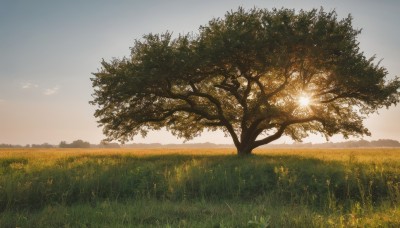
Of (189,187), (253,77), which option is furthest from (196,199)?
(253,77)

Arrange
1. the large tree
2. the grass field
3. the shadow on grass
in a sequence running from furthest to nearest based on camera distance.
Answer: the large tree < the shadow on grass < the grass field

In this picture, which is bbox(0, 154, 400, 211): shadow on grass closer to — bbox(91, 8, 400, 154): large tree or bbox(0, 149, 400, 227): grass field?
bbox(0, 149, 400, 227): grass field

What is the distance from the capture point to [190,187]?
13.1m

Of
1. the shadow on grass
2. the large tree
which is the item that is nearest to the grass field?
the shadow on grass

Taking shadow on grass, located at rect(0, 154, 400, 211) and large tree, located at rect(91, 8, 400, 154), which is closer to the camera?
shadow on grass, located at rect(0, 154, 400, 211)

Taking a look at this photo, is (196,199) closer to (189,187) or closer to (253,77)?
(189,187)

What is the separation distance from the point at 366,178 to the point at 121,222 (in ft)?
31.8

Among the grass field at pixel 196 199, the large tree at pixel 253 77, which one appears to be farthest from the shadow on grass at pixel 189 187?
the large tree at pixel 253 77

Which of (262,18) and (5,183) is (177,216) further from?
(262,18)

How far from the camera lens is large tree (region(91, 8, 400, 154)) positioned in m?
26.2

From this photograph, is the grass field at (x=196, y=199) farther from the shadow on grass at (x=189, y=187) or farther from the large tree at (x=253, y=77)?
the large tree at (x=253, y=77)

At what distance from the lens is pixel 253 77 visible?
30.0 meters

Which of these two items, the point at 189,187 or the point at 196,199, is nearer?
the point at 196,199

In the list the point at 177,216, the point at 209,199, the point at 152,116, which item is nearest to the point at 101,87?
the point at 152,116
